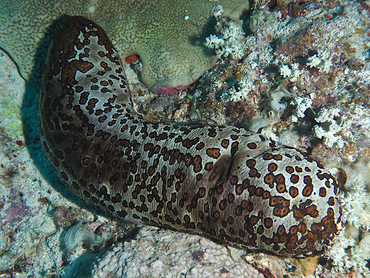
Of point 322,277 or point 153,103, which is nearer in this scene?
point 322,277

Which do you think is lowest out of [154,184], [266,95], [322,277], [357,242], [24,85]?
[322,277]

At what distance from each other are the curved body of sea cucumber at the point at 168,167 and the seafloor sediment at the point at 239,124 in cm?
54

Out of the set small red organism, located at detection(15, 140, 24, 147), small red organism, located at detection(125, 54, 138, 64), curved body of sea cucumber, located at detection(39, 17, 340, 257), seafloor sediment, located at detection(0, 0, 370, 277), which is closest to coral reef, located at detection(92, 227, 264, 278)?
seafloor sediment, located at detection(0, 0, 370, 277)

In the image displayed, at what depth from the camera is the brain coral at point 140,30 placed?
14.8 ft

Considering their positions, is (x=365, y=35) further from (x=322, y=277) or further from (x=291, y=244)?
(x=322, y=277)

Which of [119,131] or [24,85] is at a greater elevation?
[24,85]

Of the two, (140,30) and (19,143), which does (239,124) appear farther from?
(19,143)

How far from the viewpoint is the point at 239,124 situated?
397cm

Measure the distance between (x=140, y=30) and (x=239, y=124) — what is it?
2732 millimetres

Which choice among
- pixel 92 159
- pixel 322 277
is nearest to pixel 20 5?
pixel 92 159

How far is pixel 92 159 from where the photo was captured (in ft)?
11.8

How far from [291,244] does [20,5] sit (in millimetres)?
6350

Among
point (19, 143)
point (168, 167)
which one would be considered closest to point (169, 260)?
point (168, 167)

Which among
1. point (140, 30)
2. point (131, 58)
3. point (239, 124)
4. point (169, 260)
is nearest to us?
point (169, 260)
